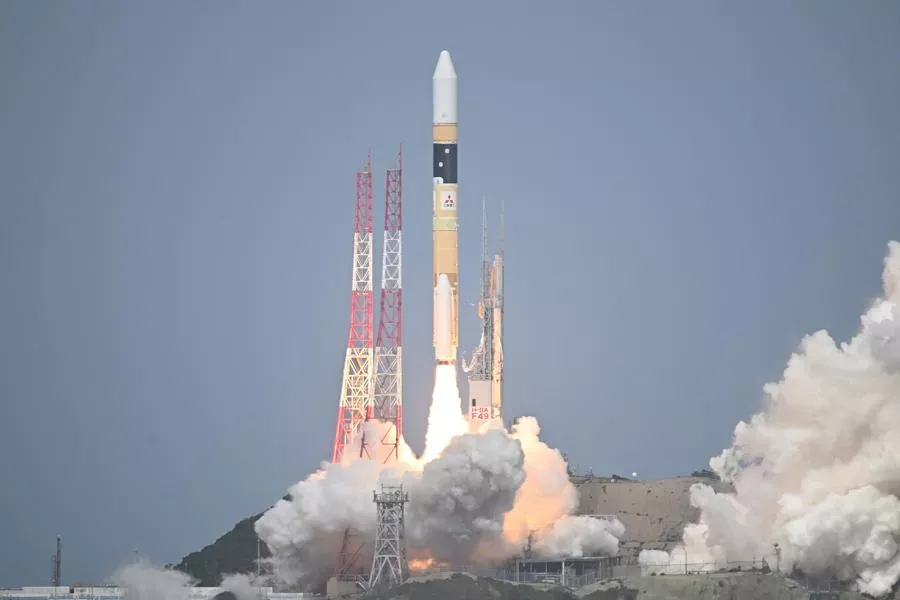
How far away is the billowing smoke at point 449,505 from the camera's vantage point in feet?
257

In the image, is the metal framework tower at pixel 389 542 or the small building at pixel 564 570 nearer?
the metal framework tower at pixel 389 542

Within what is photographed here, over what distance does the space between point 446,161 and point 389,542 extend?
1350cm

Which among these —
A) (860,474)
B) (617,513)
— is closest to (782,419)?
(860,474)

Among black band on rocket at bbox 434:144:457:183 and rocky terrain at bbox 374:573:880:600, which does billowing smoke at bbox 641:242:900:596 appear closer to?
rocky terrain at bbox 374:573:880:600

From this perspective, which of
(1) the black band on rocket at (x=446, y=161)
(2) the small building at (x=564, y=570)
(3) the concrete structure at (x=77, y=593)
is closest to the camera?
(2) the small building at (x=564, y=570)

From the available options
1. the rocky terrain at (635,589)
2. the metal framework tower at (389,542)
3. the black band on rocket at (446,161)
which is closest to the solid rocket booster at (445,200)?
the black band on rocket at (446,161)

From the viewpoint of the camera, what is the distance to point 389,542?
252 feet

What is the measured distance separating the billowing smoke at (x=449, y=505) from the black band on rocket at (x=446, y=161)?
6.44m

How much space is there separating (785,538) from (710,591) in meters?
2.94

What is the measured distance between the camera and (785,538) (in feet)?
244

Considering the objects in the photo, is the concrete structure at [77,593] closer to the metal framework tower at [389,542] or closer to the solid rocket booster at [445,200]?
the metal framework tower at [389,542]

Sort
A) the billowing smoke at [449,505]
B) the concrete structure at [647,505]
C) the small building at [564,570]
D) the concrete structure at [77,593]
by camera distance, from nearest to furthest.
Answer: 1. the billowing smoke at [449,505]
2. the small building at [564,570]
3. the concrete structure at [77,593]
4. the concrete structure at [647,505]

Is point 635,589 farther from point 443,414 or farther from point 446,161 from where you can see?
point 446,161

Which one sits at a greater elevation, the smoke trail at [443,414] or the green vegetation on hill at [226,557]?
the smoke trail at [443,414]
